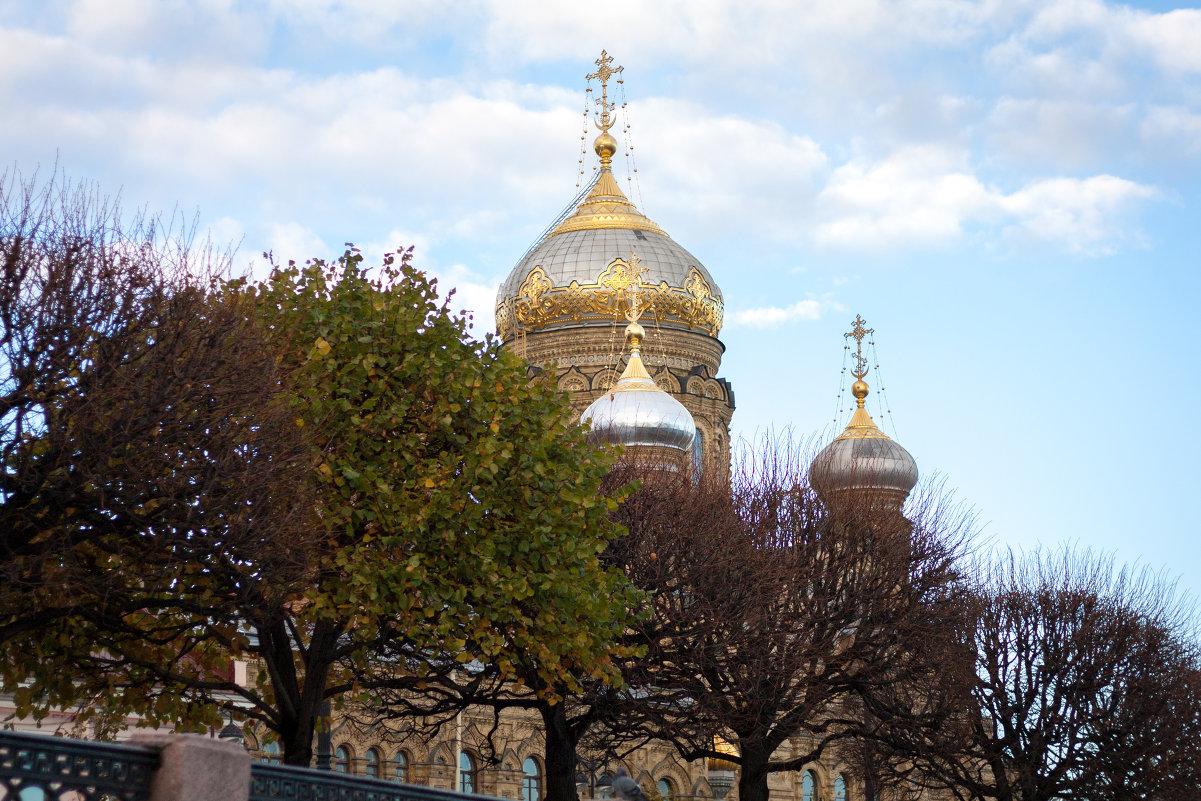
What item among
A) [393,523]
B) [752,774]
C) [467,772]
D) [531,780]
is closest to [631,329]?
[531,780]

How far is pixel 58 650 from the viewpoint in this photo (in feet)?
67.7

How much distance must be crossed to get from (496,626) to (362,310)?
4822 millimetres

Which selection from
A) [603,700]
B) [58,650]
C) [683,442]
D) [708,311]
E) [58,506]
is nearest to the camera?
[58,506]

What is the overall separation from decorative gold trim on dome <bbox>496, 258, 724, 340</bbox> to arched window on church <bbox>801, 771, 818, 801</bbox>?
66.9ft

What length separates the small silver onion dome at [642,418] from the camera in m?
52.9

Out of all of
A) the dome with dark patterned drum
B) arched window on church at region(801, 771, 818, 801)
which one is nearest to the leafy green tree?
arched window on church at region(801, 771, 818, 801)

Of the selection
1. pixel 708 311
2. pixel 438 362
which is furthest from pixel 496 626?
pixel 708 311

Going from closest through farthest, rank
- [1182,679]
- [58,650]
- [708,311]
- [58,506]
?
[58,506] → [58,650] → [1182,679] → [708,311]

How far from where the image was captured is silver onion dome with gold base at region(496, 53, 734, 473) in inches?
2552

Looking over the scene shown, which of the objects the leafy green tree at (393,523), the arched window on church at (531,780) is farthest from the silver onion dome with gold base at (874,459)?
the leafy green tree at (393,523)

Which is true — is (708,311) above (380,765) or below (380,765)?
above

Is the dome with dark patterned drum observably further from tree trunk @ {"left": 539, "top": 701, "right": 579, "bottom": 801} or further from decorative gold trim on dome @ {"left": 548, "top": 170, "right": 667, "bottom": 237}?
tree trunk @ {"left": 539, "top": 701, "right": 579, "bottom": 801}

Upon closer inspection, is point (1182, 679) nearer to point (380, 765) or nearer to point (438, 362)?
point (380, 765)

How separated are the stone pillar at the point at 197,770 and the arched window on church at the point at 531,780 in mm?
30029
